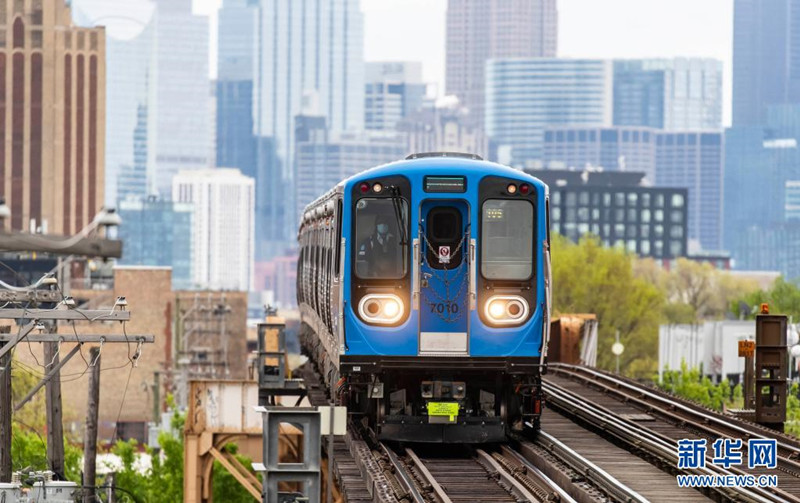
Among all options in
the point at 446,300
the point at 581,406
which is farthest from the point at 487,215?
the point at 581,406

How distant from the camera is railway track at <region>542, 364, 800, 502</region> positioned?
23406 millimetres

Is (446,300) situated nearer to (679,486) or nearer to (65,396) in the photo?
(679,486)

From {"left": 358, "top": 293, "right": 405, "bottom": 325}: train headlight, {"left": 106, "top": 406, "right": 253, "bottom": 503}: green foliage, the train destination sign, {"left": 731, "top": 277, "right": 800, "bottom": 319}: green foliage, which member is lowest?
{"left": 106, "top": 406, "right": 253, "bottom": 503}: green foliage

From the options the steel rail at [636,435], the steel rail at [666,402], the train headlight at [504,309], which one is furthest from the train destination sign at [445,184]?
the steel rail at [666,402]

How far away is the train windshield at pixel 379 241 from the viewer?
2591cm

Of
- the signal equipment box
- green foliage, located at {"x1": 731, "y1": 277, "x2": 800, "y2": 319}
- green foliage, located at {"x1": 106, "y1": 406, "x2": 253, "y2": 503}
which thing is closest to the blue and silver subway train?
the signal equipment box

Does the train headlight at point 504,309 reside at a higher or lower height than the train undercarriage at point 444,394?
higher

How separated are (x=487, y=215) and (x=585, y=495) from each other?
5.67 m

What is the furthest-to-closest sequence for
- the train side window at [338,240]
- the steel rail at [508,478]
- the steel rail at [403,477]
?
the train side window at [338,240]
the steel rail at [508,478]
the steel rail at [403,477]

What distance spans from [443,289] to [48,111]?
143 m

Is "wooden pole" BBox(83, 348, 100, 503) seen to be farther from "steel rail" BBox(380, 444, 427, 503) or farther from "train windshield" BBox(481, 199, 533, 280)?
"train windshield" BBox(481, 199, 533, 280)

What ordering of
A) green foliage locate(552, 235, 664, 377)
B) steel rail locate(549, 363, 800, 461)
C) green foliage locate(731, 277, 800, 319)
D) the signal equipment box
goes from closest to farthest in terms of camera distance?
steel rail locate(549, 363, 800, 461) → the signal equipment box → green foliage locate(552, 235, 664, 377) → green foliage locate(731, 277, 800, 319)

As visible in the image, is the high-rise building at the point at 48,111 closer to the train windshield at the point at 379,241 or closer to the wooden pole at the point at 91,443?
the wooden pole at the point at 91,443

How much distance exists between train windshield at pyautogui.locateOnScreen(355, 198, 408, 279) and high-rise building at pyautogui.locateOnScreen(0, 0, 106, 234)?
139 metres
